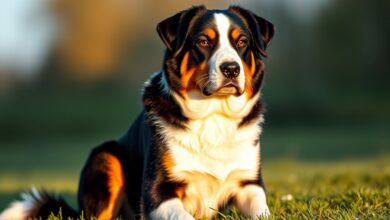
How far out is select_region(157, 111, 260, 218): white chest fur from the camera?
525 centimetres

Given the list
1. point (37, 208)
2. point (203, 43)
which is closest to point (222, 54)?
point (203, 43)

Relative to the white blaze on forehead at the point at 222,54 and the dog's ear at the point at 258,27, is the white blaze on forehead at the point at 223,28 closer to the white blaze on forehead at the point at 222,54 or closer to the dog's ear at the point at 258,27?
the white blaze on forehead at the point at 222,54

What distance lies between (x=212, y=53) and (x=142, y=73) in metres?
30.6

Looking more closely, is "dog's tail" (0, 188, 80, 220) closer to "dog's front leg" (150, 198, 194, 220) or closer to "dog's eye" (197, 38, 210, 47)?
"dog's front leg" (150, 198, 194, 220)

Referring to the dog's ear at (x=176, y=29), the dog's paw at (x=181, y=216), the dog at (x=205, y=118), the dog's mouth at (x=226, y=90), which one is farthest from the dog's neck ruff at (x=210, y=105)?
the dog's paw at (x=181, y=216)

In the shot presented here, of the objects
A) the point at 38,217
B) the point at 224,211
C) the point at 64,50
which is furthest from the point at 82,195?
the point at 64,50

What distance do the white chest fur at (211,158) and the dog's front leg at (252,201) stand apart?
8 centimetres

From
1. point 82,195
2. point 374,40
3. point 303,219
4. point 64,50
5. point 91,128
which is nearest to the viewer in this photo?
point 303,219

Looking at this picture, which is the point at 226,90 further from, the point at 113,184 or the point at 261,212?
the point at 113,184

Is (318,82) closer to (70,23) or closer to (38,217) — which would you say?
(70,23)

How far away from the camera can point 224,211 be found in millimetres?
5527

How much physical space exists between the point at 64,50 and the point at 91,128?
5.41 meters

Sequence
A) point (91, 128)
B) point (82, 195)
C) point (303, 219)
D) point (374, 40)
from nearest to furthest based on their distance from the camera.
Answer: point (303, 219)
point (82, 195)
point (374, 40)
point (91, 128)

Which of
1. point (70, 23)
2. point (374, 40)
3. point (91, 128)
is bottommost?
point (91, 128)
